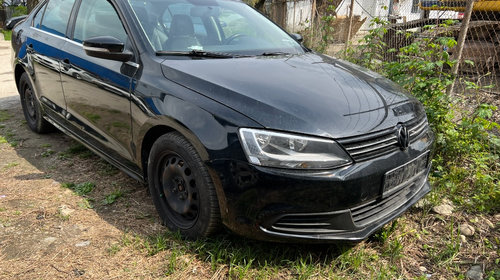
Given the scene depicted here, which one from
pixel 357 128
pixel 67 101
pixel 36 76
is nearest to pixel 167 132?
pixel 357 128

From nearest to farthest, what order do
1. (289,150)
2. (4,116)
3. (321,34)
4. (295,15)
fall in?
(289,150), (4,116), (321,34), (295,15)

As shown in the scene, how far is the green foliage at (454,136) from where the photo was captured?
3.12 metres

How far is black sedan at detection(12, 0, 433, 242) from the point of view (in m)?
1.95

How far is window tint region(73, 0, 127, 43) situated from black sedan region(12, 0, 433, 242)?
0.01 m

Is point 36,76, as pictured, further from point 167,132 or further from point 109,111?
point 167,132

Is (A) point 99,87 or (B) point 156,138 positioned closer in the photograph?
(B) point 156,138

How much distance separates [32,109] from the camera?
176 inches

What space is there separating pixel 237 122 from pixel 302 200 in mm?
508

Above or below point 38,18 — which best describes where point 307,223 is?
below

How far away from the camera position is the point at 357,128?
2043 millimetres

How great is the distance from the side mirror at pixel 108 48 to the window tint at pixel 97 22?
187 millimetres

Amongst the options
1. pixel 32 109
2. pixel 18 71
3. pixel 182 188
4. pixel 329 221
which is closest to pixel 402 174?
pixel 329 221

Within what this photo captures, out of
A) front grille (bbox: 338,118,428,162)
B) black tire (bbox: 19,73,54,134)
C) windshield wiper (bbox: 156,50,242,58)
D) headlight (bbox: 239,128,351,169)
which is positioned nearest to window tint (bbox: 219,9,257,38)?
windshield wiper (bbox: 156,50,242,58)

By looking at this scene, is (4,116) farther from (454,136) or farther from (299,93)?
(454,136)
